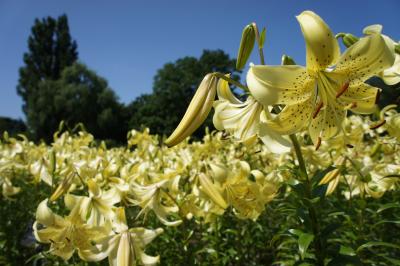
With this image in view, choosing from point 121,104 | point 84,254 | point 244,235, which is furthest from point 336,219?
point 121,104

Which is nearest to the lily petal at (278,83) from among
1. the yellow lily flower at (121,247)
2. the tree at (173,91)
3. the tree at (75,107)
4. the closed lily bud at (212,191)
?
the closed lily bud at (212,191)

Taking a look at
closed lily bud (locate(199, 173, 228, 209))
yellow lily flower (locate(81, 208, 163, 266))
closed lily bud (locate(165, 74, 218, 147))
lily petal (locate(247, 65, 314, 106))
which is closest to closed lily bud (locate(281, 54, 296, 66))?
lily petal (locate(247, 65, 314, 106))

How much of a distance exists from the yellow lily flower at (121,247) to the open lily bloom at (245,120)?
1.48 ft

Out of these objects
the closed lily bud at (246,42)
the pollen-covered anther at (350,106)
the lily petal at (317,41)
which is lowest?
the pollen-covered anther at (350,106)

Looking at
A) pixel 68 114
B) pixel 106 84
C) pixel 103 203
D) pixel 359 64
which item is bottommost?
pixel 103 203

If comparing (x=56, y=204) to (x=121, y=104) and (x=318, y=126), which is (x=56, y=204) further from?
(x=121, y=104)

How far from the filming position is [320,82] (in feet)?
2.51

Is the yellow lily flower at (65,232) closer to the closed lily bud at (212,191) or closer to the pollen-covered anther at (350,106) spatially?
the closed lily bud at (212,191)

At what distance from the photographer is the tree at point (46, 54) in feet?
101

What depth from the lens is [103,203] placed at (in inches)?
47.6

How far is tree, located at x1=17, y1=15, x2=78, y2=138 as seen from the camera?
1215 inches

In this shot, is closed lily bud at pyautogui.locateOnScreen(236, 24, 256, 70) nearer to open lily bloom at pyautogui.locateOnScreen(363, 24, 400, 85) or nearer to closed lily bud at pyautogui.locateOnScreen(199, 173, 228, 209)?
open lily bloom at pyautogui.locateOnScreen(363, 24, 400, 85)

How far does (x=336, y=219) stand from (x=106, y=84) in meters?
28.4

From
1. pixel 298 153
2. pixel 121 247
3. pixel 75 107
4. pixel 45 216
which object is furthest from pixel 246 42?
pixel 75 107
